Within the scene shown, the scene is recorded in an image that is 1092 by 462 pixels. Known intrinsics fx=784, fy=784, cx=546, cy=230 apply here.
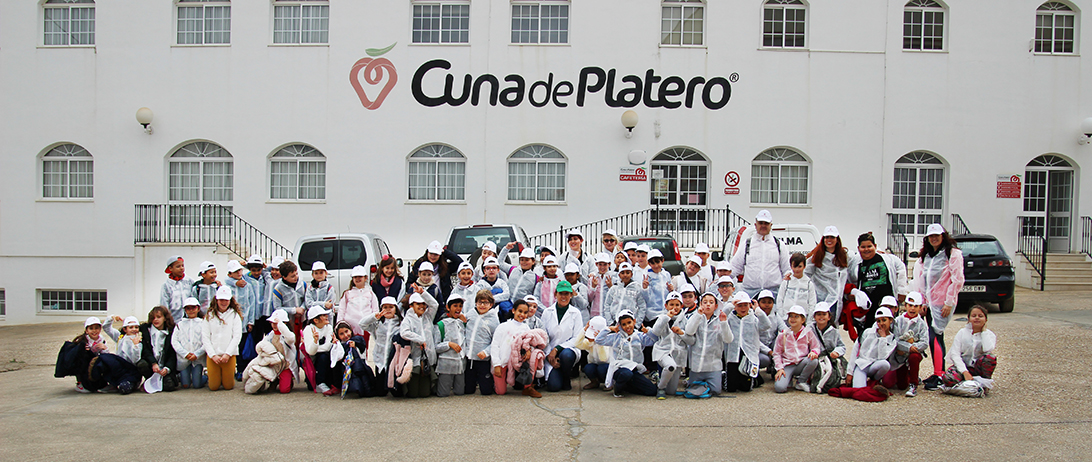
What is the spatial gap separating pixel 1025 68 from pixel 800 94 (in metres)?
5.16

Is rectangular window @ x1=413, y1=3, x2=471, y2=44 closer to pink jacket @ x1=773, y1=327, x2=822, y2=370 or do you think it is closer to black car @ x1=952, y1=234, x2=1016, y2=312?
black car @ x1=952, y1=234, x2=1016, y2=312

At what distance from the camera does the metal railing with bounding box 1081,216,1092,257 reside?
1805cm

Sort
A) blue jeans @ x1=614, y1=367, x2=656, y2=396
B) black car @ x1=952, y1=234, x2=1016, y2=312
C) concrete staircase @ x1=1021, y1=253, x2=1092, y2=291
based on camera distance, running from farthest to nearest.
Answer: concrete staircase @ x1=1021, y1=253, x2=1092, y2=291 → black car @ x1=952, y1=234, x2=1016, y2=312 → blue jeans @ x1=614, y1=367, x2=656, y2=396

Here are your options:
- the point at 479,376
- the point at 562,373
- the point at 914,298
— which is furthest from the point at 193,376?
the point at 914,298

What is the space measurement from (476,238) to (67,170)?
38.1ft

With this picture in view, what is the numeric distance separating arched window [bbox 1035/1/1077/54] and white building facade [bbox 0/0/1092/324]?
0.15 feet

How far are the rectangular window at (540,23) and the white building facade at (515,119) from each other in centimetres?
5

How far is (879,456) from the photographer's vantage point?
566cm

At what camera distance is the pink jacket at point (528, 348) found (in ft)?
26.0

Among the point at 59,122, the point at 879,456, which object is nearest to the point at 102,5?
the point at 59,122

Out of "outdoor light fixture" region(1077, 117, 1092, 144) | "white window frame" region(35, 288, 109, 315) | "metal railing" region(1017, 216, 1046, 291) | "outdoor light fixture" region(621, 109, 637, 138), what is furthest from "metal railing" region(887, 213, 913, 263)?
"white window frame" region(35, 288, 109, 315)

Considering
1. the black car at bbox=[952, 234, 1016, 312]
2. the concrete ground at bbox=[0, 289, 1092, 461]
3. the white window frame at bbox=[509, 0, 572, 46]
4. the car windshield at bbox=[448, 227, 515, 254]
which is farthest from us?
the white window frame at bbox=[509, 0, 572, 46]

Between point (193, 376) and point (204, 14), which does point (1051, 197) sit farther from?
point (204, 14)

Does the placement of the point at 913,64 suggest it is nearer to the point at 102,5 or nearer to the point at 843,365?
the point at 843,365
